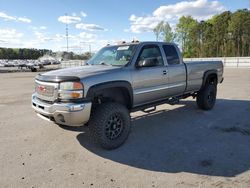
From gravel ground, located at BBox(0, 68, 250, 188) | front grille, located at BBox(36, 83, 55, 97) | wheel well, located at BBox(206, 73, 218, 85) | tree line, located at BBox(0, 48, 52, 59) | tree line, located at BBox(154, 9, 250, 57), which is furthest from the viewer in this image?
tree line, located at BBox(0, 48, 52, 59)

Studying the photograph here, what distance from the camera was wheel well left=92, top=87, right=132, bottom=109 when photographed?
14.9 feet

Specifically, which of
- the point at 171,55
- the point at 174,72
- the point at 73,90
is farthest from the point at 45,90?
the point at 171,55

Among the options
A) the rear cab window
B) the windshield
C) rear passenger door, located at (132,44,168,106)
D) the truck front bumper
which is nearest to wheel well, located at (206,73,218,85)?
the rear cab window

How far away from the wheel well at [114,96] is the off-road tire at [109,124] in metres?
Result: 0.19

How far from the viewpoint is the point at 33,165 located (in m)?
3.93

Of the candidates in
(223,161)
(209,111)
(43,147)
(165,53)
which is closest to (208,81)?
(209,111)

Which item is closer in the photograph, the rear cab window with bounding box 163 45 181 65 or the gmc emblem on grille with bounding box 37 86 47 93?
the gmc emblem on grille with bounding box 37 86 47 93

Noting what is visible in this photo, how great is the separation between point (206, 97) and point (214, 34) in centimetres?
5216

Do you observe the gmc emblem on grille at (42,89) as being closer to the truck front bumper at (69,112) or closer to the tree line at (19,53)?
→ the truck front bumper at (69,112)

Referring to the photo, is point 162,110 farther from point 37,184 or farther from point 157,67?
point 37,184

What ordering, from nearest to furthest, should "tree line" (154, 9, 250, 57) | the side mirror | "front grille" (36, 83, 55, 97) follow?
"front grille" (36, 83, 55, 97) < the side mirror < "tree line" (154, 9, 250, 57)

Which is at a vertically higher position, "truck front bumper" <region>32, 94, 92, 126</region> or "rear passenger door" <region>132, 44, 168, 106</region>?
"rear passenger door" <region>132, 44, 168, 106</region>

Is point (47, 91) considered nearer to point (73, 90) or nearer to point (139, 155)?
point (73, 90)

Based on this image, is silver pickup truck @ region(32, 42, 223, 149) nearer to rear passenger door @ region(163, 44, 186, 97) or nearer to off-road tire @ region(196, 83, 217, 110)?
rear passenger door @ region(163, 44, 186, 97)
